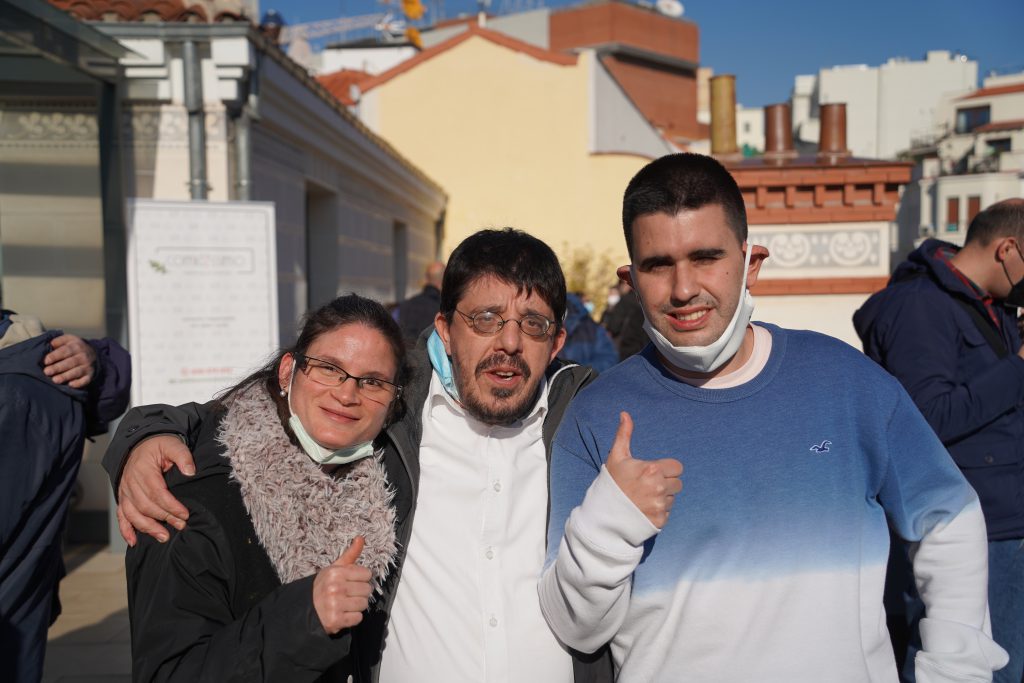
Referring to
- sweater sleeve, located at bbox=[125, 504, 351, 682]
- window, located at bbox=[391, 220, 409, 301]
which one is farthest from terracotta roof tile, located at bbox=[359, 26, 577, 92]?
sweater sleeve, located at bbox=[125, 504, 351, 682]

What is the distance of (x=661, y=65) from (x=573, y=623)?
43701 mm

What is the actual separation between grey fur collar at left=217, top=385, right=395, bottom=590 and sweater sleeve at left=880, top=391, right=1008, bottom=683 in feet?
4.02

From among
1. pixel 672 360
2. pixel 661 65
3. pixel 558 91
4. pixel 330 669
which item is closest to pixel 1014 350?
pixel 672 360

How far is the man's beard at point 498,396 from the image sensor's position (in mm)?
2213

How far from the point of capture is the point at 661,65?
4234 cm

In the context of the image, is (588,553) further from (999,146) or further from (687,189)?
(999,146)

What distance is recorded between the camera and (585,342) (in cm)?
662

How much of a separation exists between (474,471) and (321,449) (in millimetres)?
419

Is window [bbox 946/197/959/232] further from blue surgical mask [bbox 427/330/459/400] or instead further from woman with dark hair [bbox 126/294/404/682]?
woman with dark hair [bbox 126/294/404/682]

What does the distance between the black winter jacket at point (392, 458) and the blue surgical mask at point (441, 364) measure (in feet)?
0.22

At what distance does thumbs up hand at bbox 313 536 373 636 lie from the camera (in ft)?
5.76

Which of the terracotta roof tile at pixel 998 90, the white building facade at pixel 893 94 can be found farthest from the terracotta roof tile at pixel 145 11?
the white building facade at pixel 893 94

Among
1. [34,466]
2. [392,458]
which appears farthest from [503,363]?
[34,466]

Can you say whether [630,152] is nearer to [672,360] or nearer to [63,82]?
[63,82]
